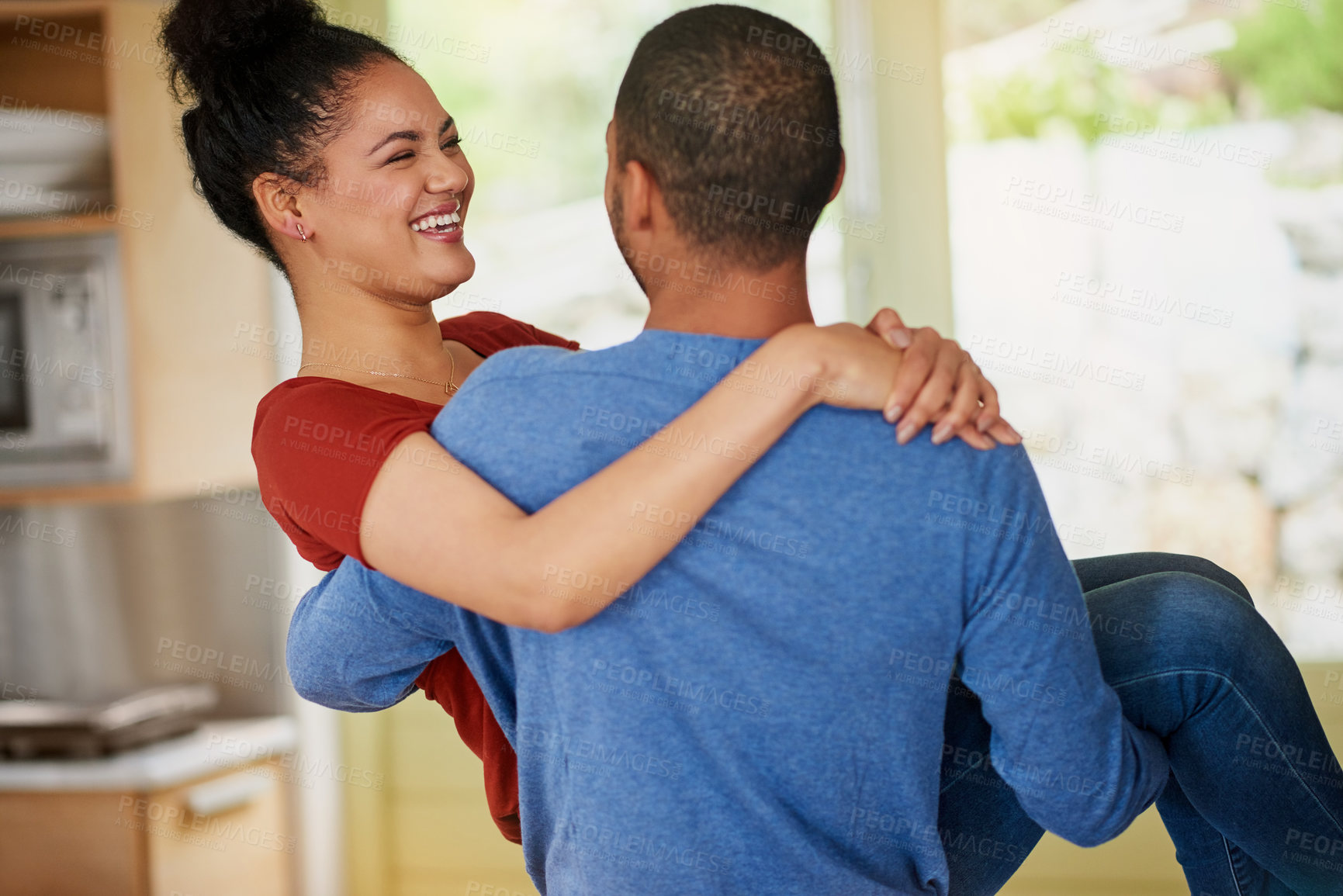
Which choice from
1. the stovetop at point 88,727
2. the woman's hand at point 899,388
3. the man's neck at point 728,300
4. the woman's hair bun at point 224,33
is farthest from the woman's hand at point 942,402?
the stovetop at point 88,727

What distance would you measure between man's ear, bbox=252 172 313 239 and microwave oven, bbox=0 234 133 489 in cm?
143

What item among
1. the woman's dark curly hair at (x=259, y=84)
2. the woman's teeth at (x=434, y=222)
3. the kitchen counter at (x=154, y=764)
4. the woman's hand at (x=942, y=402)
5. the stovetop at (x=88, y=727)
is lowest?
the kitchen counter at (x=154, y=764)

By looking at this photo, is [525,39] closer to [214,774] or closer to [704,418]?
[214,774]

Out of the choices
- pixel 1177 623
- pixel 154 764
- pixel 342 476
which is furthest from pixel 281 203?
pixel 154 764

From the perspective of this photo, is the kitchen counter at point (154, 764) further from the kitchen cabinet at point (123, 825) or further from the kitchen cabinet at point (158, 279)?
the kitchen cabinet at point (158, 279)

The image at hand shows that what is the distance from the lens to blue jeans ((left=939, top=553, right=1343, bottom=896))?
39.4 inches

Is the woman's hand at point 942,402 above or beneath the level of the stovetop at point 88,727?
above

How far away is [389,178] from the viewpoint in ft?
4.13

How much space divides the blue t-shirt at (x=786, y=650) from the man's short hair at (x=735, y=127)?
0.28ft

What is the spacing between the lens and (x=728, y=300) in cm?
84

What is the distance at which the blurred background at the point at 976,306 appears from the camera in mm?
2475

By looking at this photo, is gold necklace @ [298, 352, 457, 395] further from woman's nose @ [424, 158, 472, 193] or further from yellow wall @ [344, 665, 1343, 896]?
yellow wall @ [344, 665, 1343, 896]

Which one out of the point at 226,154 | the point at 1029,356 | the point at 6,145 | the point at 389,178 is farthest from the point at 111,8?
the point at 1029,356

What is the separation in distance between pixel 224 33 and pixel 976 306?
180 centimetres
